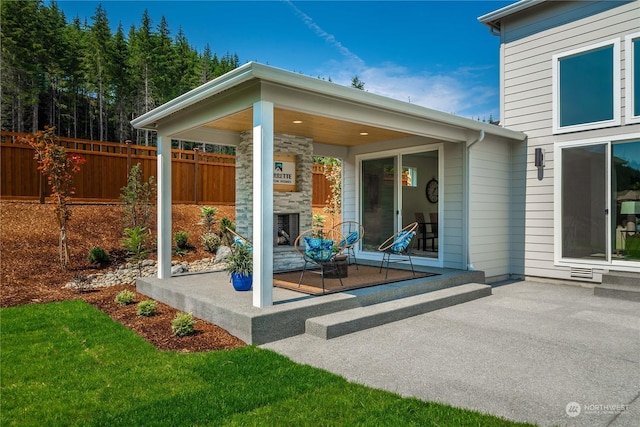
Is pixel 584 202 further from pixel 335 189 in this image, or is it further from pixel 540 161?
pixel 335 189

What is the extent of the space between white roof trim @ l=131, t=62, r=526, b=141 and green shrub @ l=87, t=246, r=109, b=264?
2886 mm

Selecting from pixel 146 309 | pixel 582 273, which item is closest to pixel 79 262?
pixel 146 309

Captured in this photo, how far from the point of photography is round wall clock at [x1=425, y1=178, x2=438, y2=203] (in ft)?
23.6

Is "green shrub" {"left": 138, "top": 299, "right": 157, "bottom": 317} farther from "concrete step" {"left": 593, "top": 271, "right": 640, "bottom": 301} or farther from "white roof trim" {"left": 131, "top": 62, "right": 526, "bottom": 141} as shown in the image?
"concrete step" {"left": 593, "top": 271, "right": 640, "bottom": 301}

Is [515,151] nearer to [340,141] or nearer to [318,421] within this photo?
[340,141]

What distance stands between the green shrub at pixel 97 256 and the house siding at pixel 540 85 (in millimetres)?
7949

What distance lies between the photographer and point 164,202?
5855mm

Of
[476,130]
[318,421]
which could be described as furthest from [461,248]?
[318,421]

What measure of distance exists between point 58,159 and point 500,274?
825 cm

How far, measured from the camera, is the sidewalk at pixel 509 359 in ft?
8.36

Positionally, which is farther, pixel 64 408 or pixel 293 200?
pixel 293 200

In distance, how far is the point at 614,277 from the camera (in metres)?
5.98

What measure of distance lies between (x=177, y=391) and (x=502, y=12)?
801 cm

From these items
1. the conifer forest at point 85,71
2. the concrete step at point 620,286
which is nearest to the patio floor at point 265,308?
the concrete step at point 620,286
